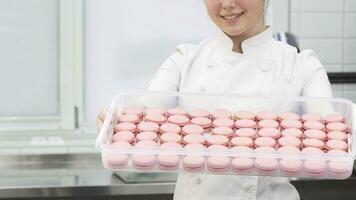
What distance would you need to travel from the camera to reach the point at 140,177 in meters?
2.34

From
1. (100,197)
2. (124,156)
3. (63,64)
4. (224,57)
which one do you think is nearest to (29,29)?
(63,64)

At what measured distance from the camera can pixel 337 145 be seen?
1.27m

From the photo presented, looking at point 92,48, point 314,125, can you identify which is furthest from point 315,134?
point 92,48

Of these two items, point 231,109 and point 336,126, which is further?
point 231,109

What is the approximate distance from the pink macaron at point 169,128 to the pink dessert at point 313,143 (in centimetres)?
28

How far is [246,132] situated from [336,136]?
20 centimetres

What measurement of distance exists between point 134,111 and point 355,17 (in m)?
1.78

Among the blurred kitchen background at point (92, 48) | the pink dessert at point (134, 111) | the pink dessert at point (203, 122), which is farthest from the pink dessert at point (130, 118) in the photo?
the blurred kitchen background at point (92, 48)

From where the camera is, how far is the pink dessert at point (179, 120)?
139 cm

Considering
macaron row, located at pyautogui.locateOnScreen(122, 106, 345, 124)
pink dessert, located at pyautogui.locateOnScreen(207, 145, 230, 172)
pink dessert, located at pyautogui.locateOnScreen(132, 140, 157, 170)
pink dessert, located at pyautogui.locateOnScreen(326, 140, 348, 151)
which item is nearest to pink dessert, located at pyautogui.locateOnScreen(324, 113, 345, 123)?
macaron row, located at pyautogui.locateOnScreen(122, 106, 345, 124)

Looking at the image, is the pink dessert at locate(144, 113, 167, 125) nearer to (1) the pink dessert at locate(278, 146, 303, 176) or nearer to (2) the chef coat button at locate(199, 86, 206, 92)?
(2) the chef coat button at locate(199, 86, 206, 92)

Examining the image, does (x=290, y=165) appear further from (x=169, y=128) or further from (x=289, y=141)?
(x=169, y=128)

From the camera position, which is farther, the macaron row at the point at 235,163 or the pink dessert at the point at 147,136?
the pink dessert at the point at 147,136

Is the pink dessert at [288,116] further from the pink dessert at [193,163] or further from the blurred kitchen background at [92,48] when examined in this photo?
the blurred kitchen background at [92,48]
